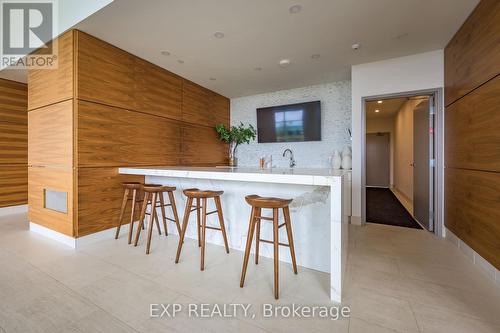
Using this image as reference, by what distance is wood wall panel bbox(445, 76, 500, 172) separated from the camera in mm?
1887

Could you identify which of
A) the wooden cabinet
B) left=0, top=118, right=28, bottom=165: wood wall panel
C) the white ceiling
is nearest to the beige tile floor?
the wooden cabinet

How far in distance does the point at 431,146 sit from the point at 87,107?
4.77m

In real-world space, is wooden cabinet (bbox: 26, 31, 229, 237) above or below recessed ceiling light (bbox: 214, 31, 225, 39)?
below

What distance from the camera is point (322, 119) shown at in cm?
444

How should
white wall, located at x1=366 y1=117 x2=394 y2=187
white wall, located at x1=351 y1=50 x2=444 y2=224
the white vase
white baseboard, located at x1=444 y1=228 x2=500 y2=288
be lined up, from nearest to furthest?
1. white baseboard, located at x1=444 y1=228 x2=500 y2=288
2. white wall, located at x1=351 y1=50 x2=444 y2=224
3. the white vase
4. white wall, located at x1=366 y1=117 x2=394 y2=187

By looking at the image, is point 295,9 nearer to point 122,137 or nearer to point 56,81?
point 122,137

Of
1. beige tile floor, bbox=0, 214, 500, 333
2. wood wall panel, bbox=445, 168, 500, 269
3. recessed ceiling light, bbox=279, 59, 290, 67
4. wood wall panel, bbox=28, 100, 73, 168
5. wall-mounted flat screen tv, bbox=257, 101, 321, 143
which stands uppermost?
recessed ceiling light, bbox=279, 59, 290, 67

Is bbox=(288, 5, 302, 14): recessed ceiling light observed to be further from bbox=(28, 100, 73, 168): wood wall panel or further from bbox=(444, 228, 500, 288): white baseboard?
bbox=(444, 228, 500, 288): white baseboard

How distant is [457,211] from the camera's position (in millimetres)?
2596

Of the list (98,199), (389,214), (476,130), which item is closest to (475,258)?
(476,130)

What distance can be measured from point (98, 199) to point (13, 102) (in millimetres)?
3448

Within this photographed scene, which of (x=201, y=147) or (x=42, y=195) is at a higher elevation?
(x=201, y=147)

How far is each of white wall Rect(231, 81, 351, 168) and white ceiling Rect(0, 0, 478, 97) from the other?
75 centimetres

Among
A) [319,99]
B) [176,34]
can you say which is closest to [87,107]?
[176,34]
